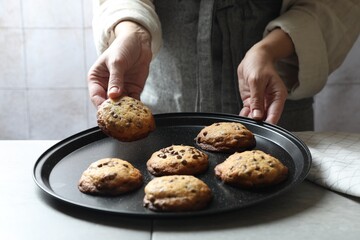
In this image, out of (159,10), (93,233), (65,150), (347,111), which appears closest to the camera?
(93,233)

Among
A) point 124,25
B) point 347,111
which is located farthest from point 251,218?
point 347,111

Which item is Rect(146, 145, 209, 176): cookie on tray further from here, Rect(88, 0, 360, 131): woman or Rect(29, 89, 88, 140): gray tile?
Rect(29, 89, 88, 140): gray tile


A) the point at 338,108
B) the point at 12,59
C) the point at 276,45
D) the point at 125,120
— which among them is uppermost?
the point at 276,45

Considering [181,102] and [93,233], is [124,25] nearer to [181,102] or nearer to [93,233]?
[181,102]

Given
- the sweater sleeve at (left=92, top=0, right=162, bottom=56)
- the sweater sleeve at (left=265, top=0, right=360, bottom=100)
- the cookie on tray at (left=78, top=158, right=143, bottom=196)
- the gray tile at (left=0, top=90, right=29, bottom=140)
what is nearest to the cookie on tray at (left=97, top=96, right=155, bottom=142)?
the cookie on tray at (left=78, top=158, right=143, bottom=196)

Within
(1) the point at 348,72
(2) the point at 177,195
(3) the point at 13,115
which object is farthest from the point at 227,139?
(3) the point at 13,115

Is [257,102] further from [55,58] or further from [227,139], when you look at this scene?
[55,58]

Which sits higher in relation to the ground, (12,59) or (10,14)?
(10,14)

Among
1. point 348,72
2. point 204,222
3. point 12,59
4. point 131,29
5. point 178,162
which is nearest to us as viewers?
point 204,222
